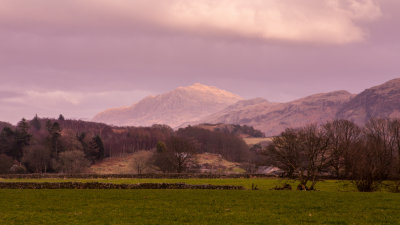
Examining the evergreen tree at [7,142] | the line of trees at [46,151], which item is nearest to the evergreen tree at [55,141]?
the line of trees at [46,151]

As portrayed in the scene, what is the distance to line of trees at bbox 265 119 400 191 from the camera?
7625cm

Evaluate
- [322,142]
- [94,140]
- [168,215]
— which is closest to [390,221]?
[168,215]

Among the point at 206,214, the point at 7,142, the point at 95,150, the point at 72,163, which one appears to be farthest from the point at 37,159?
the point at 206,214

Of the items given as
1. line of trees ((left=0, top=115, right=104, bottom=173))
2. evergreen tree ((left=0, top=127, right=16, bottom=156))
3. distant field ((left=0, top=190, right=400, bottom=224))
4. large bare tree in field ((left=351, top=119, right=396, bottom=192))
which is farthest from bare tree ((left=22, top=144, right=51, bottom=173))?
distant field ((left=0, top=190, right=400, bottom=224))

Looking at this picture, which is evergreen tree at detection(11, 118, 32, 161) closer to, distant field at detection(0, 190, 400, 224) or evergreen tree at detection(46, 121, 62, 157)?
evergreen tree at detection(46, 121, 62, 157)

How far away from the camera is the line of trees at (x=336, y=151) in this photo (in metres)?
76.2

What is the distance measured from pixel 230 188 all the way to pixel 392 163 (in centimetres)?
5664

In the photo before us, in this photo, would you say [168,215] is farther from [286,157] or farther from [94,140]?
[94,140]

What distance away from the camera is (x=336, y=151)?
266 ft

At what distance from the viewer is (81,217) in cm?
2539

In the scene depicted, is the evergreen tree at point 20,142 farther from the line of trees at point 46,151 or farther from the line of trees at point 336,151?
the line of trees at point 336,151

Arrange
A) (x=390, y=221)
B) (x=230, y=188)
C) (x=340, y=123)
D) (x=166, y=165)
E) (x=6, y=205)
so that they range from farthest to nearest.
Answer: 1. (x=166, y=165)
2. (x=340, y=123)
3. (x=230, y=188)
4. (x=6, y=205)
5. (x=390, y=221)

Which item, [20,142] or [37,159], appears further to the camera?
[20,142]

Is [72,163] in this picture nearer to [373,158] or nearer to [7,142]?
[7,142]
